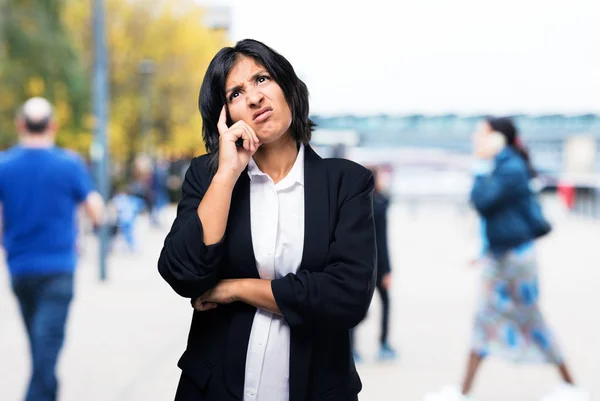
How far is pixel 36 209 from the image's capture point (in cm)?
464

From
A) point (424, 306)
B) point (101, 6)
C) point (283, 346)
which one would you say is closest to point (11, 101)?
point (101, 6)

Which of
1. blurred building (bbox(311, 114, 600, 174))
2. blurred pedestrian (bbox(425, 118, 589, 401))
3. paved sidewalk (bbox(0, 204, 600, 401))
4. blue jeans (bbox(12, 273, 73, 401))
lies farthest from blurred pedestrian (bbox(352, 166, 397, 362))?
blurred building (bbox(311, 114, 600, 174))

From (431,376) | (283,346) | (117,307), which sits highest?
(283,346)

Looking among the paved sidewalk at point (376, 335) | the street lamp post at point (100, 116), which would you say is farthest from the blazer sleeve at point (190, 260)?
the street lamp post at point (100, 116)

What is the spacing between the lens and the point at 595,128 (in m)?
62.9

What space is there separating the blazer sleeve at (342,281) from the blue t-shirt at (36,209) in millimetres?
2684

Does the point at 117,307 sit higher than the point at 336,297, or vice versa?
the point at 336,297

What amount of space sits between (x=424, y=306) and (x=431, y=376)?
143 inches

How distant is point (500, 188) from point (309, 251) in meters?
3.40

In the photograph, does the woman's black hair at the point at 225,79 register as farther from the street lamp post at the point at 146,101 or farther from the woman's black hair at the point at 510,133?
the street lamp post at the point at 146,101

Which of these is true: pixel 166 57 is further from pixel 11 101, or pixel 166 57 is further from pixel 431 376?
pixel 431 376

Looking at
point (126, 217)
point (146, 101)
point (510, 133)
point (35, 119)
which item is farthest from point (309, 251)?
point (146, 101)

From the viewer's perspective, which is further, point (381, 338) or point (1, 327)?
point (1, 327)

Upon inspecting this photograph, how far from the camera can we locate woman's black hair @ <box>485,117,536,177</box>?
5.64 m
